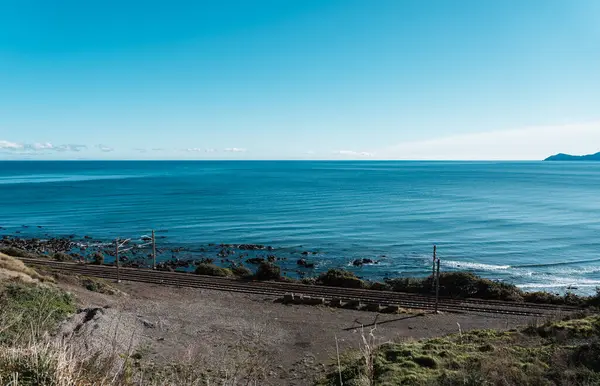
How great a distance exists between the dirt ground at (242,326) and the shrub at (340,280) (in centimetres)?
797

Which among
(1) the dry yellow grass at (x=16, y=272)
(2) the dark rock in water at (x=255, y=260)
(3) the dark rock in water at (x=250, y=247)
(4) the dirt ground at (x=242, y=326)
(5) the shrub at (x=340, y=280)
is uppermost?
(1) the dry yellow grass at (x=16, y=272)

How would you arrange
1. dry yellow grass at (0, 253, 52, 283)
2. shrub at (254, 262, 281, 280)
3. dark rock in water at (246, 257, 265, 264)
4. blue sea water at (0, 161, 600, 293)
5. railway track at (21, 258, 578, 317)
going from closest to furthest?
dry yellow grass at (0, 253, 52, 283) → railway track at (21, 258, 578, 317) → shrub at (254, 262, 281, 280) → blue sea water at (0, 161, 600, 293) → dark rock in water at (246, 257, 265, 264)

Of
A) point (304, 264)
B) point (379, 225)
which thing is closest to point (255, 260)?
point (304, 264)

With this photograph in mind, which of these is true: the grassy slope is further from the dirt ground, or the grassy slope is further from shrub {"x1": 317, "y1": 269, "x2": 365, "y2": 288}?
shrub {"x1": 317, "y1": 269, "x2": 365, "y2": 288}

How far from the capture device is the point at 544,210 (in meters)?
76.0

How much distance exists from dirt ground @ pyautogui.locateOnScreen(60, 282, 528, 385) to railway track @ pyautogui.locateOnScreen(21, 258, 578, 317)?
64.6 inches

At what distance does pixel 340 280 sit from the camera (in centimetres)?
3441

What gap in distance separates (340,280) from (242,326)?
14127 millimetres

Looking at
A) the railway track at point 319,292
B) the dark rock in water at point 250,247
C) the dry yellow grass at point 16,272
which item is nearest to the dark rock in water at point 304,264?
the dark rock in water at point 250,247

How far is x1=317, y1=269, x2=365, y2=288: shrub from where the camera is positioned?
34.0 meters

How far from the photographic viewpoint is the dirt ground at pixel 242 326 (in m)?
16.9

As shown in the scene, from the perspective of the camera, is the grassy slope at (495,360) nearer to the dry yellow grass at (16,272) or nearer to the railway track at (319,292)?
the railway track at (319,292)

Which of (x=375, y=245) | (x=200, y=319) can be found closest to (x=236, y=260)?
(x=375, y=245)

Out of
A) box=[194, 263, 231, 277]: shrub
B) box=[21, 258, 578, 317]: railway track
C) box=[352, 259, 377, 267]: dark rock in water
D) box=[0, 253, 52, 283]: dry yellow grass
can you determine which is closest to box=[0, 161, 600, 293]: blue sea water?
box=[352, 259, 377, 267]: dark rock in water
